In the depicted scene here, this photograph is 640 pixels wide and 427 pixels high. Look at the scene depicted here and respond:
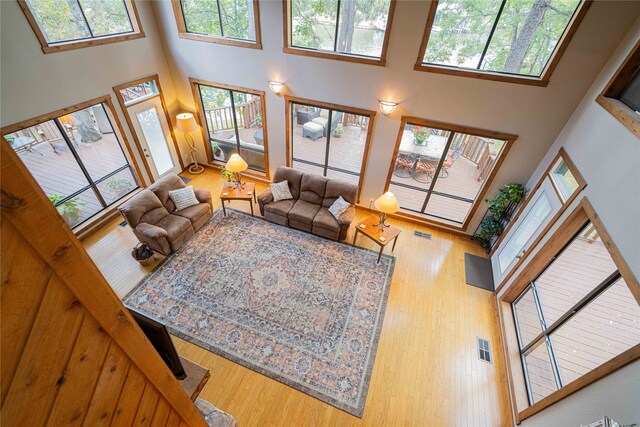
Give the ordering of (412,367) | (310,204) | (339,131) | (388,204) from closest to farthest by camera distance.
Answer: (412,367) → (388,204) → (310,204) → (339,131)

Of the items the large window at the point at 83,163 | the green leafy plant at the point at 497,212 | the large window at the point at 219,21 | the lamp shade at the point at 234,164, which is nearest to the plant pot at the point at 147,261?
the large window at the point at 83,163

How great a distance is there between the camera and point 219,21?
5352 mm

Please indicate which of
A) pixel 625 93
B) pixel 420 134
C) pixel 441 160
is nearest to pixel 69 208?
pixel 420 134

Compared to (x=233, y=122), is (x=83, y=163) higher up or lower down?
lower down

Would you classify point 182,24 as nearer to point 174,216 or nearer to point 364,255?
point 174,216

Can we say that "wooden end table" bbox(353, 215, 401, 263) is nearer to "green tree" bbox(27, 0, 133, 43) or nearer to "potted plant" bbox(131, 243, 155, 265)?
"potted plant" bbox(131, 243, 155, 265)

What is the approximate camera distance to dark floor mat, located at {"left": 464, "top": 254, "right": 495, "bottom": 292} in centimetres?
492

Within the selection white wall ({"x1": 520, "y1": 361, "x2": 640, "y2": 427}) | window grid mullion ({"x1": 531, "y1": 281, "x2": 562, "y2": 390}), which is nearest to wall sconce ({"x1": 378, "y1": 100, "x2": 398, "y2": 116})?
window grid mullion ({"x1": 531, "y1": 281, "x2": 562, "y2": 390})

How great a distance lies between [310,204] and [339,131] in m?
1.75

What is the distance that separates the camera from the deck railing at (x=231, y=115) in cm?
622

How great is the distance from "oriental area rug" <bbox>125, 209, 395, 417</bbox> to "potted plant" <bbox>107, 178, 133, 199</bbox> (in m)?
2.03

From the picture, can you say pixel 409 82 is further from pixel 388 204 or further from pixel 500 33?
pixel 388 204

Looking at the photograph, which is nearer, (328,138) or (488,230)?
(488,230)

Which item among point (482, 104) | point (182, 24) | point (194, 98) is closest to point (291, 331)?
point (482, 104)
